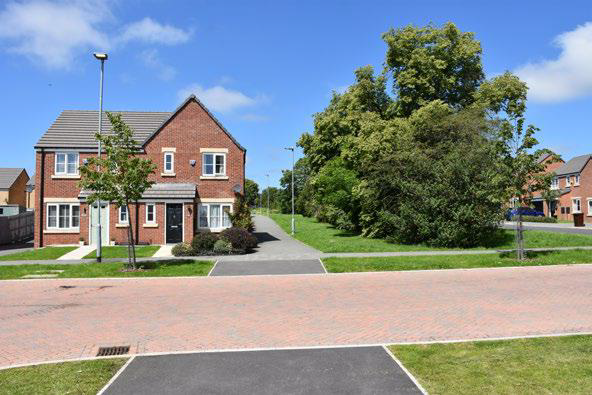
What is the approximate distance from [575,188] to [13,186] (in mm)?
76851

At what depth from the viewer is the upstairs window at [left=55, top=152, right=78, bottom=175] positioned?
2777 cm

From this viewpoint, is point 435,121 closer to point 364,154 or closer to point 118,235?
point 364,154

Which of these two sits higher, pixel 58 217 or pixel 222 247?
pixel 58 217

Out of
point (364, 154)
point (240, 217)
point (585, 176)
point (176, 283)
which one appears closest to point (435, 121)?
point (364, 154)

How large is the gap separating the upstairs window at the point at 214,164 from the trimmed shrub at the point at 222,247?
6.91 meters

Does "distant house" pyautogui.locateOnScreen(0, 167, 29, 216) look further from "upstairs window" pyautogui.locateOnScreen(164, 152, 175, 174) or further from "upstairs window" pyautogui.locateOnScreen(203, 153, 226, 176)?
"upstairs window" pyautogui.locateOnScreen(203, 153, 226, 176)

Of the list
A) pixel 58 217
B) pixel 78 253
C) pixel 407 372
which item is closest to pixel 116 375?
pixel 407 372

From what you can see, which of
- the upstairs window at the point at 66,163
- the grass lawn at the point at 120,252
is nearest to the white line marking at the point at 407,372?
the grass lawn at the point at 120,252

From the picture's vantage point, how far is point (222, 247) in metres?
22.8

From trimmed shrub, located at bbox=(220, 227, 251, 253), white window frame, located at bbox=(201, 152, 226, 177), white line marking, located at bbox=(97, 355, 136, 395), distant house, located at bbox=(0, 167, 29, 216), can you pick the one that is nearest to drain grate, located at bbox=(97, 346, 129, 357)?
white line marking, located at bbox=(97, 355, 136, 395)

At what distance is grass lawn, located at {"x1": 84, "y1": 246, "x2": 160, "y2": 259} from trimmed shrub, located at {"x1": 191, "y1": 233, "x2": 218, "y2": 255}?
91.5 inches

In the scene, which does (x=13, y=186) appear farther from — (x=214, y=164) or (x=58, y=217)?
(x=214, y=164)

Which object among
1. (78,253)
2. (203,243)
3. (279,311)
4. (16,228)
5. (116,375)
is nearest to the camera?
(116,375)

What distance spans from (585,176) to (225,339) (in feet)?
196
